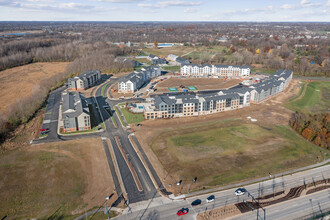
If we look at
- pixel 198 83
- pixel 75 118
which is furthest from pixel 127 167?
pixel 198 83

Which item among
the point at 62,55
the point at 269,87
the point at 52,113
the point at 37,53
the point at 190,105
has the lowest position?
the point at 52,113

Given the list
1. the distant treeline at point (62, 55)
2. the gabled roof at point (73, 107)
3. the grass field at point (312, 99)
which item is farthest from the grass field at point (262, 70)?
the gabled roof at point (73, 107)

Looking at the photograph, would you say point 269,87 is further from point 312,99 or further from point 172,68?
point 172,68

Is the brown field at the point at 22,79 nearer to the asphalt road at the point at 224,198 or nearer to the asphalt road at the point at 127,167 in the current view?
the asphalt road at the point at 127,167

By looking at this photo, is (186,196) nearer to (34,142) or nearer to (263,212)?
(263,212)

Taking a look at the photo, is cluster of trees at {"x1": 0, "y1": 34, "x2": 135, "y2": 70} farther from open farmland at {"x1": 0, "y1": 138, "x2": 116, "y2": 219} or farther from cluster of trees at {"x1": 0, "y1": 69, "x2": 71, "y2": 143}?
open farmland at {"x1": 0, "y1": 138, "x2": 116, "y2": 219}

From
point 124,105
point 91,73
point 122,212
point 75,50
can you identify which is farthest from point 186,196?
point 75,50
